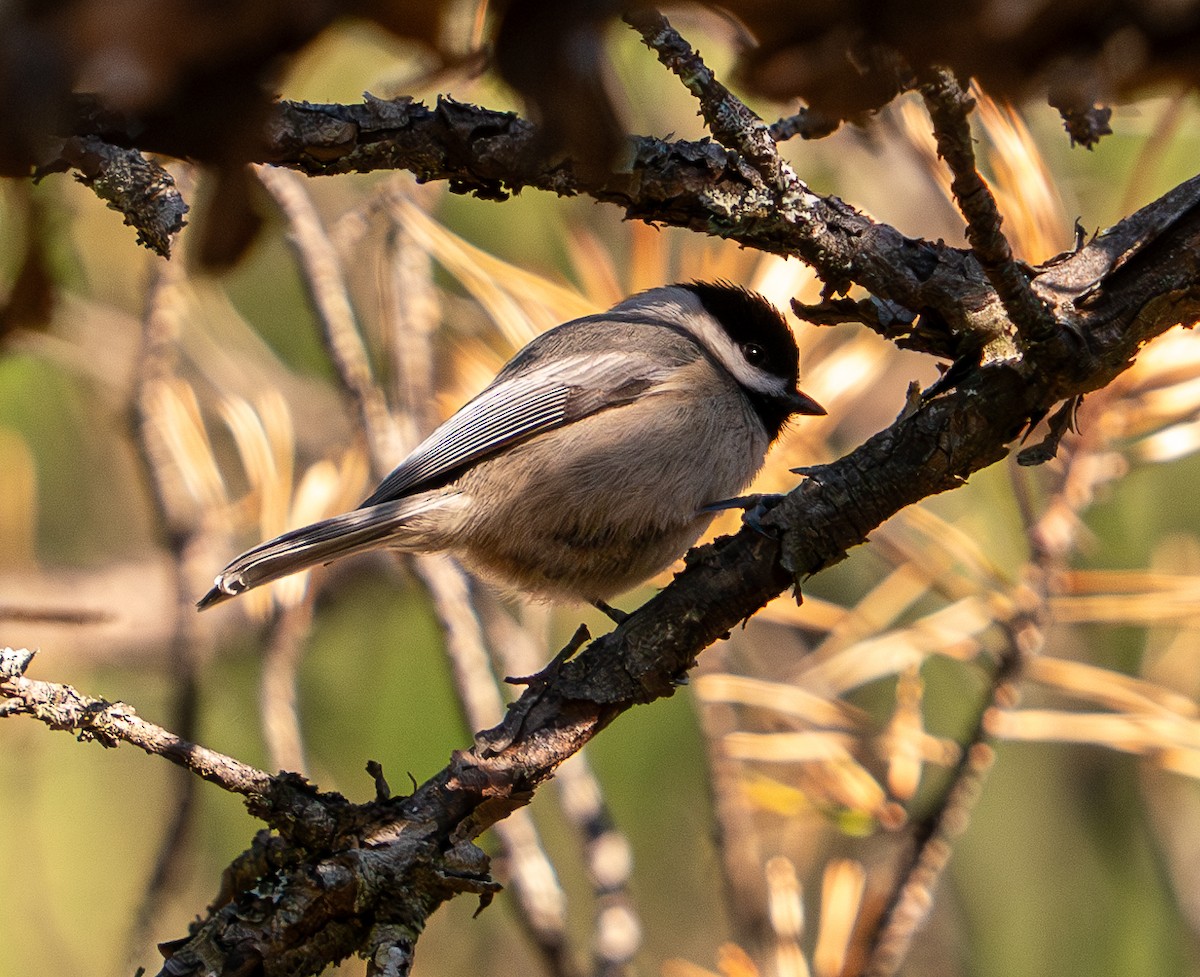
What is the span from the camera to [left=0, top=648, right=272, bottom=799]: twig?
1.21 meters

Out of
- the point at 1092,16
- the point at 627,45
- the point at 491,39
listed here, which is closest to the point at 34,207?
the point at 491,39

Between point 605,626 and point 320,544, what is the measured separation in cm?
149

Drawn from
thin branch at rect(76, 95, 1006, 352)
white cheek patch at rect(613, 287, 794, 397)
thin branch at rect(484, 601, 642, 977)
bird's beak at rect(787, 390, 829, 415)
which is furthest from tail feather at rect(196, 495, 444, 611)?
thin branch at rect(76, 95, 1006, 352)

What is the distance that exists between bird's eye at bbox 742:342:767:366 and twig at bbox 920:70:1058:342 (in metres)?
1.39

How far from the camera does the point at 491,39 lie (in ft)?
1.74

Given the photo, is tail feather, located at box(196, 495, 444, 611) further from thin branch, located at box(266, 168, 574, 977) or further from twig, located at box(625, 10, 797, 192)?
twig, located at box(625, 10, 797, 192)

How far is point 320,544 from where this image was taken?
220 centimetres

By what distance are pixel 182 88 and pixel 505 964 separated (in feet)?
10.5

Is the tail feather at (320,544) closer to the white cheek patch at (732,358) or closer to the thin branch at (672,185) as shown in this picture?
the white cheek patch at (732,358)

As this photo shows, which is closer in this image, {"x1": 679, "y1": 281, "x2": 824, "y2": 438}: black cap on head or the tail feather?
the tail feather

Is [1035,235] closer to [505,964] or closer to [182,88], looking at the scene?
[182,88]

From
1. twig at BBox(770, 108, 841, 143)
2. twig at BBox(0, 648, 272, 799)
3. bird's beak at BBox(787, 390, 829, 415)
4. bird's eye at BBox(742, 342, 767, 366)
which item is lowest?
twig at BBox(0, 648, 272, 799)

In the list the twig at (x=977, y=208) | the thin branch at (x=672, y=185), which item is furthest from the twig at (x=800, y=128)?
the twig at (x=977, y=208)

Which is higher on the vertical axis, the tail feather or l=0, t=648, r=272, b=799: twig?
the tail feather
